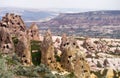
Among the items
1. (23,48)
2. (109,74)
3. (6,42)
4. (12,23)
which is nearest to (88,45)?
(109,74)

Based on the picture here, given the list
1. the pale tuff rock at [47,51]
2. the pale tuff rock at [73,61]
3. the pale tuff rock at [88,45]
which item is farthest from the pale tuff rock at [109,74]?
the pale tuff rock at [47,51]

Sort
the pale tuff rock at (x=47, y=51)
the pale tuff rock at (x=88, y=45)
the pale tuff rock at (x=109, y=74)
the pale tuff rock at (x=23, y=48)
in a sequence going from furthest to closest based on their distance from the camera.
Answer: the pale tuff rock at (x=88, y=45) < the pale tuff rock at (x=109, y=74) < the pale tuff rock at (x=47, y=51) < the pale tuff rock at (x=23, y=48)

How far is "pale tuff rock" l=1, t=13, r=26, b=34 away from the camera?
120331 mm

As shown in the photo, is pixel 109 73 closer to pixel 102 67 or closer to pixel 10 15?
pixel 102 67

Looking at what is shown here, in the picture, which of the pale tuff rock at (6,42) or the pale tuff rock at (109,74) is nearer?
the pale tuff rock at (6,42)

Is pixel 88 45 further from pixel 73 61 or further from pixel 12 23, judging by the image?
pixel 73 61

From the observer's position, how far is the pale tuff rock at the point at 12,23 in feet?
395

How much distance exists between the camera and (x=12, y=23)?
122375 mm

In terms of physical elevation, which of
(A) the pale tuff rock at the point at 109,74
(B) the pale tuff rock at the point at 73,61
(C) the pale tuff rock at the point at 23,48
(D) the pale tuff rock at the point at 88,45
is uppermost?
(C) the pale tuff rock at the point at 23,48

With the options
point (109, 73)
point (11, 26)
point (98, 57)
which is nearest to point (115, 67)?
point (98, 57)

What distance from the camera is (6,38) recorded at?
88.4m

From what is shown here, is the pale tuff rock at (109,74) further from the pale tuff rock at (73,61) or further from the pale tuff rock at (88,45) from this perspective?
the pale tuff rock at (88,45)

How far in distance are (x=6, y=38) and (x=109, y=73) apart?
4694cm

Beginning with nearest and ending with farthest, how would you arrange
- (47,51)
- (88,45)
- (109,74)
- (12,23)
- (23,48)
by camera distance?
(23,48) < (47,51) < (109,74) < (12,23) < (88,45)
